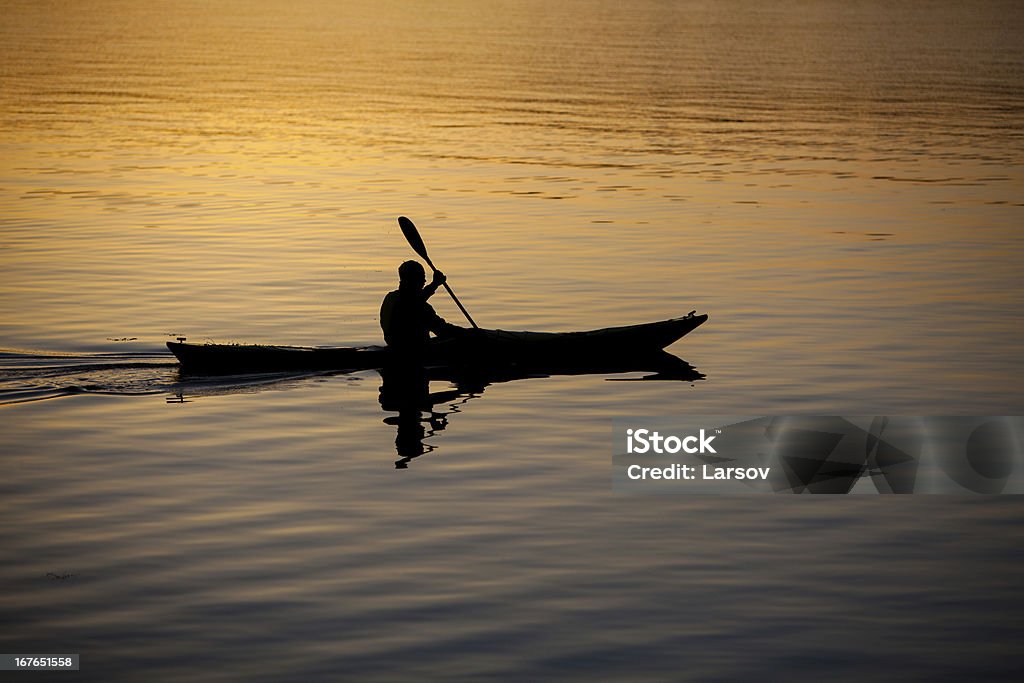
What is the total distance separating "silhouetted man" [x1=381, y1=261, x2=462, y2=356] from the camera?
1559cm

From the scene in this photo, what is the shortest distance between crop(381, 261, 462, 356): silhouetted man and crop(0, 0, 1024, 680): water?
0.59 meters

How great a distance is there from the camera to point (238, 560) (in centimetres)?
979

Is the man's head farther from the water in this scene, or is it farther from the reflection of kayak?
the water

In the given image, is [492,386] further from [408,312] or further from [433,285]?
[433,285]

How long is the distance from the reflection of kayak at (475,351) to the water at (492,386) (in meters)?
0.21

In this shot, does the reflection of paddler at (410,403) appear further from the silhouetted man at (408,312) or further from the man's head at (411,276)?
the man's head at (411,276)

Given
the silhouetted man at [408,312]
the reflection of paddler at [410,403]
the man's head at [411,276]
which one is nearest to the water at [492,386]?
the reflection of paddler at [410,403]

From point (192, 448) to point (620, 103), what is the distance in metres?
37.8

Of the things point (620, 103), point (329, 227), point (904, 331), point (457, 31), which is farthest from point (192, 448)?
point (457, 31)

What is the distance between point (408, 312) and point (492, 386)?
1.14 meters

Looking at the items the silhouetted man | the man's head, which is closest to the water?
the silhouetted man

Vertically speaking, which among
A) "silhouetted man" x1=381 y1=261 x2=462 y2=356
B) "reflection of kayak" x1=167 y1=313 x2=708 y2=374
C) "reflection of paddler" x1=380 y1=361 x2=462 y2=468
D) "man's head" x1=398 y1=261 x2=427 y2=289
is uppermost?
"man's head" x1=398 y1=261 x2=427 y2=289

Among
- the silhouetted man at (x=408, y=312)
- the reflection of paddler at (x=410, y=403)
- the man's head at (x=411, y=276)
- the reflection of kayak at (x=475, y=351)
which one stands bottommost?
the reflection of paddler at (x=410, y=403)

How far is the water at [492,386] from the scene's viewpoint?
8789 mm
